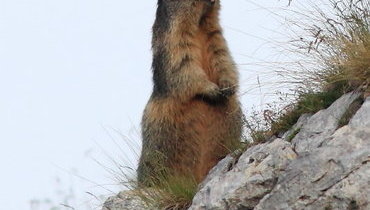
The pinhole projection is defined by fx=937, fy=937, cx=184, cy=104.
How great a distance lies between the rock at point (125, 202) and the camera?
8.55 meters

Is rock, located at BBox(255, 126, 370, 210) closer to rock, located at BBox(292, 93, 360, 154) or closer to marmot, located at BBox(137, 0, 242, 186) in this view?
rock, located at BBox(292, 93, 360, 154)

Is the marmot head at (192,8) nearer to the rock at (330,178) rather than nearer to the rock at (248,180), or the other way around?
the rock at (248,180)

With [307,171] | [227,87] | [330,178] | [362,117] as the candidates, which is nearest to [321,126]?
[362,117]

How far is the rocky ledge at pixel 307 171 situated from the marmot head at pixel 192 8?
7.54ft

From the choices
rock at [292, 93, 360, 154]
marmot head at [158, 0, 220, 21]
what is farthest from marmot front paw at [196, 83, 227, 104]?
rock at [292, 93, 360, 154]

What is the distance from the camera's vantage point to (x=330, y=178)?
21.8 ft

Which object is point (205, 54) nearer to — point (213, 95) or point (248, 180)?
point (213, 95)

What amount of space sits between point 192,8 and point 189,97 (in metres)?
0.93

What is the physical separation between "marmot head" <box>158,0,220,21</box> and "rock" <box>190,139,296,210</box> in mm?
2381

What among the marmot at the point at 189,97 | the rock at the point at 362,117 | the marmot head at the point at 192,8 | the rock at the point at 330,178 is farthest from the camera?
the marmot head at the point at 192,8

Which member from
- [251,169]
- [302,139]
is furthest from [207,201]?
[302,139]

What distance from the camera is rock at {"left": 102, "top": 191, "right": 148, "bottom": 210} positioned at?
8547 millimetres

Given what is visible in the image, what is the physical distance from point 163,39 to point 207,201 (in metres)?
2.83

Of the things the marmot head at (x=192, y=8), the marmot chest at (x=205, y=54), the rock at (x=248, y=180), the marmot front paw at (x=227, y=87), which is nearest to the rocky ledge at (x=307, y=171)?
the rock at (x=248, y=180)
